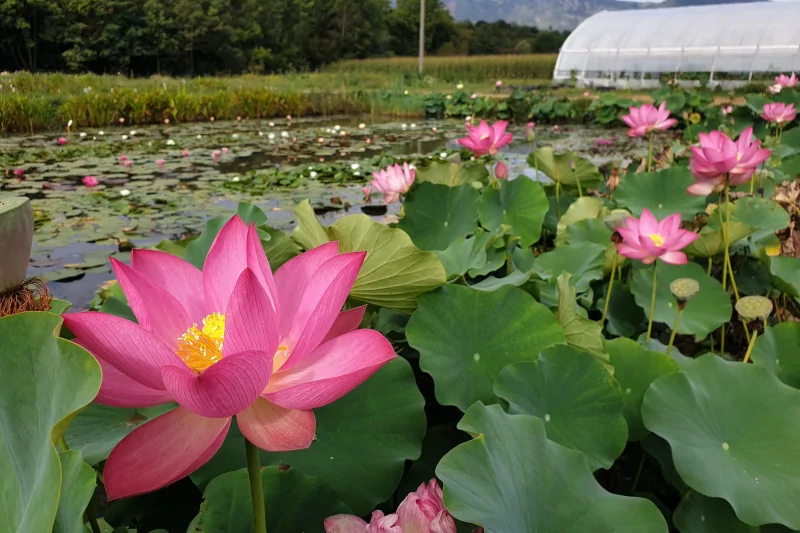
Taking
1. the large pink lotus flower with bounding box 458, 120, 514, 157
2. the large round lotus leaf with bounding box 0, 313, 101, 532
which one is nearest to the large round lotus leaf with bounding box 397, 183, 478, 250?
the large pink lotus flower with bounding box 458, 120, 514, 157

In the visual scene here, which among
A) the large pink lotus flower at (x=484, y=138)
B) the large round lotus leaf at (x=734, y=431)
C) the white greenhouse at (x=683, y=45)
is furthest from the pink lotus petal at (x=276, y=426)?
the white greenhouse at (x=683, y=45)

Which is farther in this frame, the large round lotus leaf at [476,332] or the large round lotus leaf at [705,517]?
the large round lotus leaf at [476,332]

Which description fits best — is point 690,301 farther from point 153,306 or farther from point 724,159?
point 153,306

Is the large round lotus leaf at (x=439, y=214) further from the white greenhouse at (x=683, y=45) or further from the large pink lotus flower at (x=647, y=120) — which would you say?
the white greenhouse at (x=683, y=45)

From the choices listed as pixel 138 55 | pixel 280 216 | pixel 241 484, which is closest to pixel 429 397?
pixel 241 484

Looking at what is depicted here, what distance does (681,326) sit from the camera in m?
1.15

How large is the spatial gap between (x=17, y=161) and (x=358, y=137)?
3.88 metres

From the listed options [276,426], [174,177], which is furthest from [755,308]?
[174,177]

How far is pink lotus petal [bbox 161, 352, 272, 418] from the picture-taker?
32cm

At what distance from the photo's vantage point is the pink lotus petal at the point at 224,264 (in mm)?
464

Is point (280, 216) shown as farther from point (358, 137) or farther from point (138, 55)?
point (138, 55)

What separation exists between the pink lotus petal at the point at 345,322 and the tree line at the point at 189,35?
2509 cm

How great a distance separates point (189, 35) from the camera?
24.0 meters

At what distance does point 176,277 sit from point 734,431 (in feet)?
1.99
